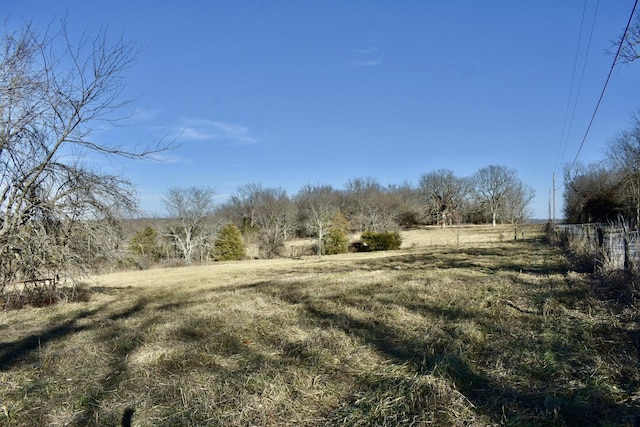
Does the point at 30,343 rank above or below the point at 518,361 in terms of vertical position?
below

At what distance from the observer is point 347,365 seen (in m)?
4.16

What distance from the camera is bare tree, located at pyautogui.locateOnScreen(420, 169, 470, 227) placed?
76250 mm

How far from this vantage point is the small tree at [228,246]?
4381 centimetres

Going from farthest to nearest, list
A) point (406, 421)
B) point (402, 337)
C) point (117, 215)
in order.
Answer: point (117, 215), point (402, 337), point (406, 421)

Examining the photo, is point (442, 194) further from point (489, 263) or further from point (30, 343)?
point (30, 343)

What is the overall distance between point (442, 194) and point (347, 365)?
3038 inches

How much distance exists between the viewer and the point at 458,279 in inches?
397

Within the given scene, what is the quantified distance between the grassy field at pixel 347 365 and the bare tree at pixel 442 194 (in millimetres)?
71368

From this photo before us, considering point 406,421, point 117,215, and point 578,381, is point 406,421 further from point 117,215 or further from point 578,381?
point 117,215

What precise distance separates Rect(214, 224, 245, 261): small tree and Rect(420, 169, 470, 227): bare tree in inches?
1774

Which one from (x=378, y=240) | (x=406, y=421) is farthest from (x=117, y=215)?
(x=378, y=240)

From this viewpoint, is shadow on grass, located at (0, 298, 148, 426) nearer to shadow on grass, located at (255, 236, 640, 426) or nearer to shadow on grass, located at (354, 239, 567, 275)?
shadow on grass, located at (255, 236, 640, 426)

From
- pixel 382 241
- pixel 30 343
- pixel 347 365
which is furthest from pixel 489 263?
pixel 382 241

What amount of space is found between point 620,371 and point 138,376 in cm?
473
